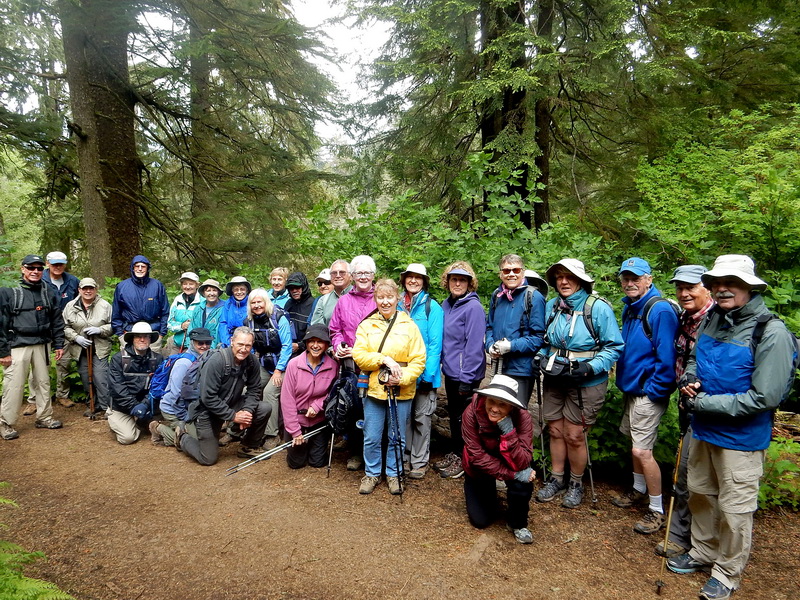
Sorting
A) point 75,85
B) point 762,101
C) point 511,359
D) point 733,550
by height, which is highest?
point 75,85

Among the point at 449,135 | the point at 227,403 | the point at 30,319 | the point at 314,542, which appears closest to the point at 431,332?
the point at 314,542

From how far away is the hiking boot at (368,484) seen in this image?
4414mm

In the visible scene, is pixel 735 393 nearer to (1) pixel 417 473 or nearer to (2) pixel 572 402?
(2) pixel 572 402

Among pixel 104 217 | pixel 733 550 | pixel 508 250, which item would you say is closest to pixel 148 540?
pixel 733 550

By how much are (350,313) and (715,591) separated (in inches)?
146

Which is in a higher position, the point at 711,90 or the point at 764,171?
the point at 711,90

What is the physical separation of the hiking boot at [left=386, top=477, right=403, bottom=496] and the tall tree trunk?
6815mm

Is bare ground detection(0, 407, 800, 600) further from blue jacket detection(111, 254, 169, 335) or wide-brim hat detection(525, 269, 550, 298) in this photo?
blue jacket detection(111, 254, 169, 335)

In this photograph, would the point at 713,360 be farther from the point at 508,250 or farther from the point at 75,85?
the point at 75,85

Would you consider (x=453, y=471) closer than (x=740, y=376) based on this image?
No

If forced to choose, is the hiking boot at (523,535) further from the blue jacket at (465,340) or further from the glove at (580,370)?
the blue jacket at (465,340)

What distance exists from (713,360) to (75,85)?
33.6 ft

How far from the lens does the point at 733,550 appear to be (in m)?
2.88

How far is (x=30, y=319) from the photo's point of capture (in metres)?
5.79
